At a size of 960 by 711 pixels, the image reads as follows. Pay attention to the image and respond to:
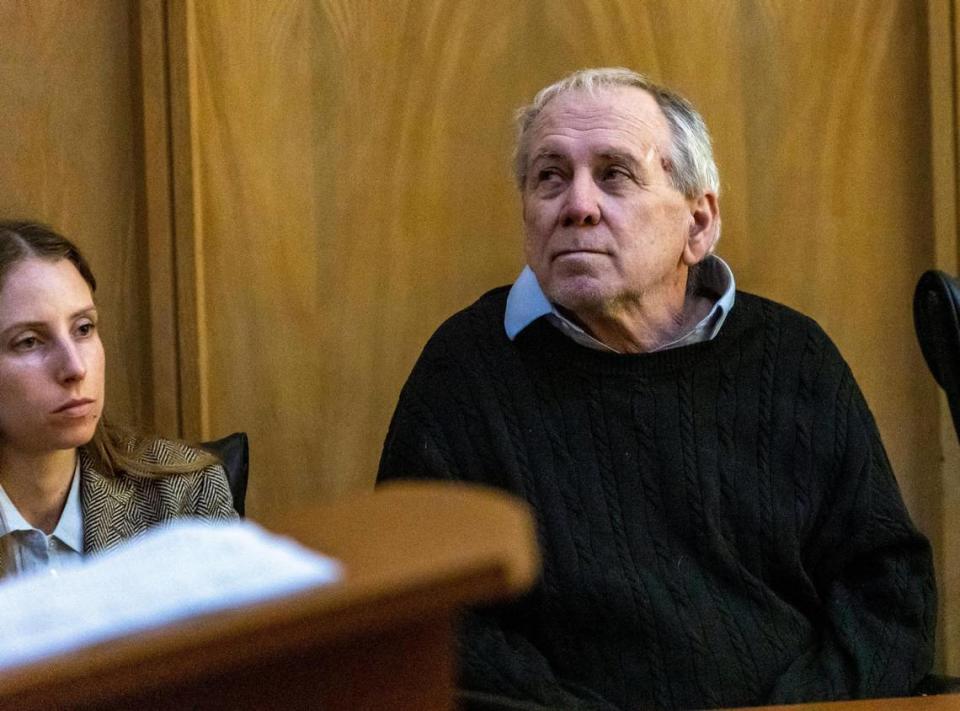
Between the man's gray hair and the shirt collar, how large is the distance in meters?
0.90

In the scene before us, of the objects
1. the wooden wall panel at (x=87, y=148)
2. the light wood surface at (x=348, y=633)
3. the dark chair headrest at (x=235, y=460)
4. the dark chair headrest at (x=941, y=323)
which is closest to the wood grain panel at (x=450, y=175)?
the wooden wall panel at (x=87, y=148)

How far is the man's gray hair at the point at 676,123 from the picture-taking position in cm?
207

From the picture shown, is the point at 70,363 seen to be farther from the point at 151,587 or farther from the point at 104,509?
the point at 151,587

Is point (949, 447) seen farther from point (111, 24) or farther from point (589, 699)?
point (111, 24)

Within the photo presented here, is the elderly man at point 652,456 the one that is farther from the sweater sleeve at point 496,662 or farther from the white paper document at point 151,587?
the white paper document at point 151,587

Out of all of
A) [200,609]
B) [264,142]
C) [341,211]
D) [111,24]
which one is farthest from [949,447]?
[200,609]

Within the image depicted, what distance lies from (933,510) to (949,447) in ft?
0.42

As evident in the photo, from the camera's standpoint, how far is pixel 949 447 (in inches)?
97.0

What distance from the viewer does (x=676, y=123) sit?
2.08 m

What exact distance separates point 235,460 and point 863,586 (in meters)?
1.01

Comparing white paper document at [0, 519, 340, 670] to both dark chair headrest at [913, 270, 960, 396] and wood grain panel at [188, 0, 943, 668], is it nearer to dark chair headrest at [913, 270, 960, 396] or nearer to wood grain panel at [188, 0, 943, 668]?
dark chair headrest at [913, 270, 960, 396]

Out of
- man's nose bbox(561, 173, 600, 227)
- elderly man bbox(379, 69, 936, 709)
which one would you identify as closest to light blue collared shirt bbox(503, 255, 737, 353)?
elderly man bbox(379, 69, 936, 709)

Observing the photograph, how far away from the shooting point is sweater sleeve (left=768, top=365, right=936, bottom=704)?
1.82m

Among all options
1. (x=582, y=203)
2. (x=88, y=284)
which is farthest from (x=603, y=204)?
(x=88, y=284)
